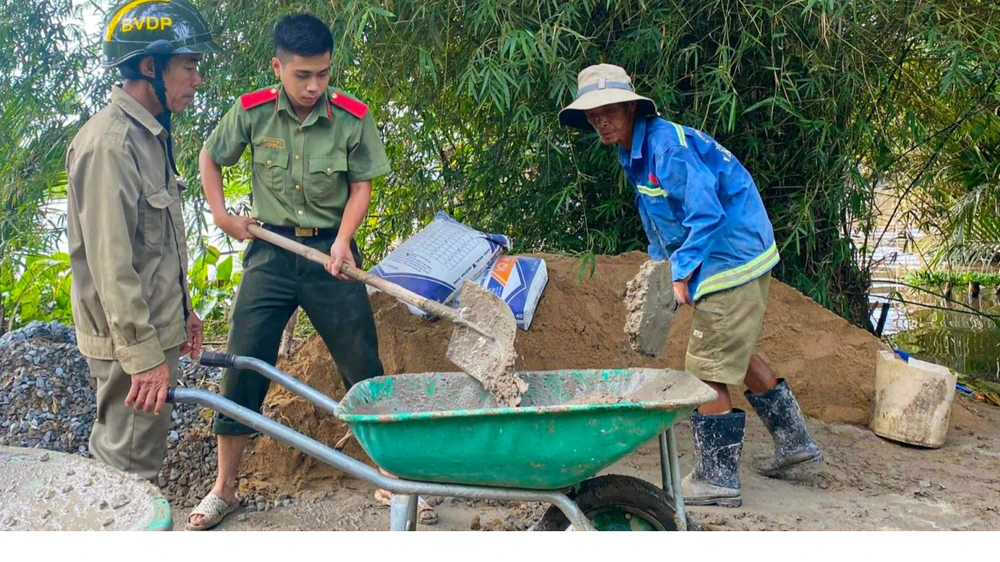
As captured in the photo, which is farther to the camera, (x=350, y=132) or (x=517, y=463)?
(x=350, y=132)

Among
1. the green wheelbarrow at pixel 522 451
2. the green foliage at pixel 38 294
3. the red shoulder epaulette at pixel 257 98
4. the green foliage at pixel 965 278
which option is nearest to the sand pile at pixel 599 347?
the red shoulder epaulette at pixel 257 98

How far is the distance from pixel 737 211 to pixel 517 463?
5.08ft

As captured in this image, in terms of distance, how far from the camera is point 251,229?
338 cm

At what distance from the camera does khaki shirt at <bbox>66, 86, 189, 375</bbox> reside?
2.68 meters

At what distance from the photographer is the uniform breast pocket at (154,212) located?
288cm

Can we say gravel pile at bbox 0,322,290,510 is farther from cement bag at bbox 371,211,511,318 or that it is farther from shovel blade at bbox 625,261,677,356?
shovel blade at bbox 625,261,677,356

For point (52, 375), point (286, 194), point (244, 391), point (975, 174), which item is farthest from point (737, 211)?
point (975, 174)

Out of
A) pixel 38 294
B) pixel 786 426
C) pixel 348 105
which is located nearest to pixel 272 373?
pixel 348 105

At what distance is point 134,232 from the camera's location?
2.80 metres

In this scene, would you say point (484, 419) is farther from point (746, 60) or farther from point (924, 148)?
point (924, 148)

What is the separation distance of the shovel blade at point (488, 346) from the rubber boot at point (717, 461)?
1099 millimetres

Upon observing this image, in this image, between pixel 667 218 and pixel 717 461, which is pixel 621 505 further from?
pixel 667 218

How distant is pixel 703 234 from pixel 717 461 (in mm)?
980

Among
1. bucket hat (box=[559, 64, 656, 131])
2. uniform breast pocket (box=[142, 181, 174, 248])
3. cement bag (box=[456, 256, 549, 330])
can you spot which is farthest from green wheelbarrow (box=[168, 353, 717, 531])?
cement bag (box=[456, 256, 549, 330])
